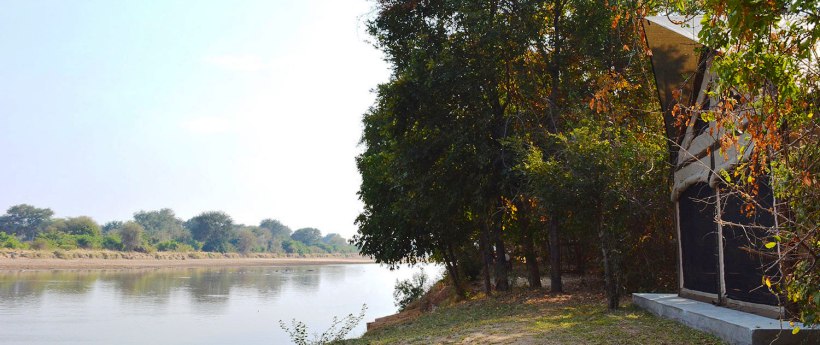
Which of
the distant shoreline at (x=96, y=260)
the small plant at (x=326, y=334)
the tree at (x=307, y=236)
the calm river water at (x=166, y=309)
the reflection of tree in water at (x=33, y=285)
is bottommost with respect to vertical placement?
the calm river water at (x=166, y=309)

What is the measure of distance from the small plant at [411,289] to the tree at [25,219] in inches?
3573

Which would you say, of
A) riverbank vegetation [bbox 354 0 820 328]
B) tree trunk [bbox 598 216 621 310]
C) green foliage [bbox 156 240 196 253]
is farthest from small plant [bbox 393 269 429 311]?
green foliage [bbox 156 240 196 253]

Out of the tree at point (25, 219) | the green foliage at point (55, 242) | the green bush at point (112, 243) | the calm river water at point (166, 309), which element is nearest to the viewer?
the calm river water at point (166, 309)

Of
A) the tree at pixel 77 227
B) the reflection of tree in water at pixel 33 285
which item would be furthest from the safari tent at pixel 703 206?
the tree at pixel 77 227

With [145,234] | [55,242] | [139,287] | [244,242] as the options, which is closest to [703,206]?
[139,287]

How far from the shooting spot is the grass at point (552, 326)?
889cm

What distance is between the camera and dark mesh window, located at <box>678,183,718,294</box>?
35.5 ft

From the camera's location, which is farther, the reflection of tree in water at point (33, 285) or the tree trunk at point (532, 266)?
the reflection of tree in water at point (33, 285)

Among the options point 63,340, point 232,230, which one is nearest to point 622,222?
point 63,340

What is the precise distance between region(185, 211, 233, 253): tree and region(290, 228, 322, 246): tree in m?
46.5

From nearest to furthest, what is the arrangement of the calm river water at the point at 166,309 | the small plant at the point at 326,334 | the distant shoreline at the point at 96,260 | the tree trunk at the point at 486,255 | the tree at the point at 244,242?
the small plant at the point at 326,334, the tree trunk at the point at 486,255, the calm river water at the point at 166,309, the distant shoreline at the point at 96,260, the tree at the point at 244,242

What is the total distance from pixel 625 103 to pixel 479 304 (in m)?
6.22

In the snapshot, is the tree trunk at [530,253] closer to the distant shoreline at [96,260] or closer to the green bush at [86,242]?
the distant shoreline at [96,260]

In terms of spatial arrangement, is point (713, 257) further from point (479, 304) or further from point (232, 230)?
point (232, 230)
